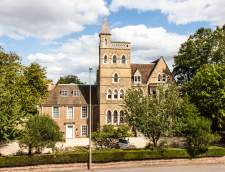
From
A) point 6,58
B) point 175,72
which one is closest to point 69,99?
point 6,58

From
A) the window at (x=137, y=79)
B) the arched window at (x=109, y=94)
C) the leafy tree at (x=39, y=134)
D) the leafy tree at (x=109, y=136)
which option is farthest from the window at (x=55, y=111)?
the leafy tree at (x=39, y=134)

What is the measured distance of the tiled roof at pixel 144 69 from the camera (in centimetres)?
6575

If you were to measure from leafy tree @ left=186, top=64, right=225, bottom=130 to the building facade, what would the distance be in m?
8.23

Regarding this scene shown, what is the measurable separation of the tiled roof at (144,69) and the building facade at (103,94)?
0.78 metres

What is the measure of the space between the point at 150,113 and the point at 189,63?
77.7 ft

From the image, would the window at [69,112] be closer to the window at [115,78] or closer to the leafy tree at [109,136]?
the window at [115,78]

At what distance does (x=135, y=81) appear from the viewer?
6462cm

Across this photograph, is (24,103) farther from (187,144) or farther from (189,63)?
(189,63)

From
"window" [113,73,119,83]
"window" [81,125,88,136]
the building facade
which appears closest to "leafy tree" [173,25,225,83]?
the building facade

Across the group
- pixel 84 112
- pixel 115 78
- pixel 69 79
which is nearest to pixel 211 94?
pixel 115 78

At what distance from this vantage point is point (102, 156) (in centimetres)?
4166

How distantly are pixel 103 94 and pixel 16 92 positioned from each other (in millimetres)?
16128

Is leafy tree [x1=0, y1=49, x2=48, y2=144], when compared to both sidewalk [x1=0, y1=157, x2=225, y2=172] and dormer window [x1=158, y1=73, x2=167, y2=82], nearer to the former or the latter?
sidewalk [x1=0, y1=157, x2=225, y2=172]

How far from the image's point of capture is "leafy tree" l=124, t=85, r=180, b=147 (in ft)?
149
